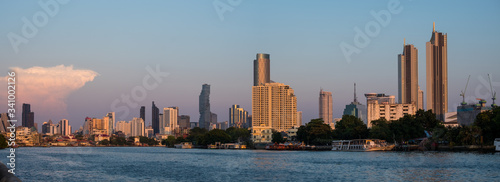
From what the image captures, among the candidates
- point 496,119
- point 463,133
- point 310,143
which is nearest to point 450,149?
point 463,133

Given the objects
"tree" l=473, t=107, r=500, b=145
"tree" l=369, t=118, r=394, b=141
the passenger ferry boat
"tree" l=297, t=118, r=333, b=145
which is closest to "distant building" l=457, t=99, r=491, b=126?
"tree" l=369, t=118, r=394, b=141

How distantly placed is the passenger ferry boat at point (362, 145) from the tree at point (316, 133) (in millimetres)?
8056

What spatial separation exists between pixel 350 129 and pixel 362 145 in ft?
61.9

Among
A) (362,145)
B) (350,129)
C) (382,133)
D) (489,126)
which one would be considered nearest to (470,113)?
(350,129)

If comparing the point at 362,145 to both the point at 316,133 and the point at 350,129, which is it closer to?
the point at 350,129

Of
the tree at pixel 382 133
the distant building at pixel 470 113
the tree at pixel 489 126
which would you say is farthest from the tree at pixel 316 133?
the tree at pixel 489 126

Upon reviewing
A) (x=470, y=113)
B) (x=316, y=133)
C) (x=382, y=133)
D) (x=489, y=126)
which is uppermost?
(x=470, y=113)

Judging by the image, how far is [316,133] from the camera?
557 ft

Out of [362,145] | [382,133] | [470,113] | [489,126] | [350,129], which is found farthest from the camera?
[470,113]

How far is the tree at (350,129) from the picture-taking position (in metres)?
160

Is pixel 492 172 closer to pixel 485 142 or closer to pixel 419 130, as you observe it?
pixel 485 142

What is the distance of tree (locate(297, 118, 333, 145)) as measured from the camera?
169288 mm

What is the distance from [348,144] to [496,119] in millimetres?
50789

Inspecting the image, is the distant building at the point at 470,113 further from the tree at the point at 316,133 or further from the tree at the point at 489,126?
the tree at the point at 489,126
